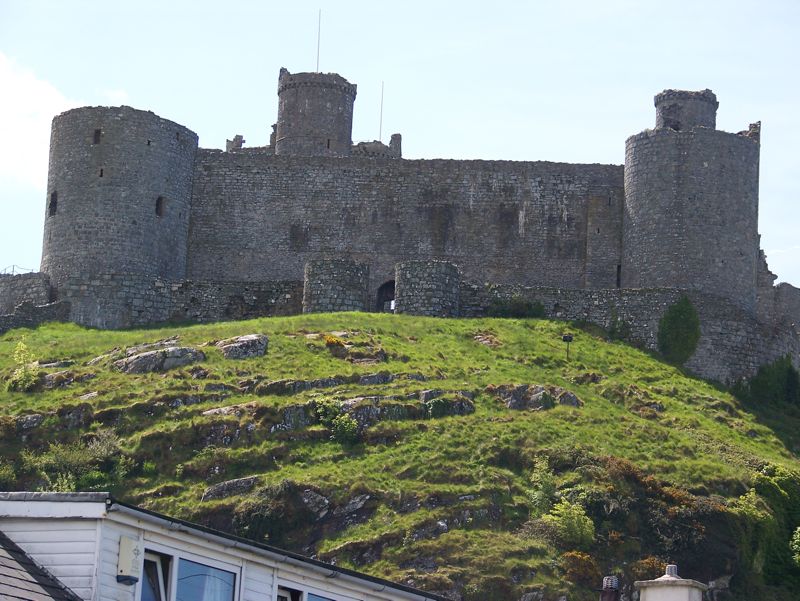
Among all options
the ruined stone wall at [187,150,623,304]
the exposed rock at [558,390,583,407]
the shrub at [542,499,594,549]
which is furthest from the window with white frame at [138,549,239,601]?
the ruined stone wall at [187,150,623,304]

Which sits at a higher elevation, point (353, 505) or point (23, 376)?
point (23, 376)

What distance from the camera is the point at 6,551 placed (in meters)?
26.2

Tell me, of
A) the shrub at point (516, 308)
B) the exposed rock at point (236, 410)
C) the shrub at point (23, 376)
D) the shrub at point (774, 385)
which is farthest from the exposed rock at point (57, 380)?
the shrub at point (774, 385)

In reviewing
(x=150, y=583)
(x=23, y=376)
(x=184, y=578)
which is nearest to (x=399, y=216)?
(x=23, y=376)

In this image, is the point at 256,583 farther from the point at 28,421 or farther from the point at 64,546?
the point at 28,421

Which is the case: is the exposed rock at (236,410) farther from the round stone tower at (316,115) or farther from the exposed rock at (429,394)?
the round stone tower at (316,115)

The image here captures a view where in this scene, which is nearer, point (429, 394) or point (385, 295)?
point (429, 394)

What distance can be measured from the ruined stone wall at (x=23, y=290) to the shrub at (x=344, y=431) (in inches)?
787

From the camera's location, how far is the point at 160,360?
204 feet

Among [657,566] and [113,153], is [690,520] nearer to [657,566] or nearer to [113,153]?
[657,566]

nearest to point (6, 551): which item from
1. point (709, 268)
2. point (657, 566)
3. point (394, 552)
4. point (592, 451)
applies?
point (394, 552)

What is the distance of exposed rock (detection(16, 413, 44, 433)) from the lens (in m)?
57.7

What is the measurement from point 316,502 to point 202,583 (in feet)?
83.0

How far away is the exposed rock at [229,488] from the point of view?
53344 mm
